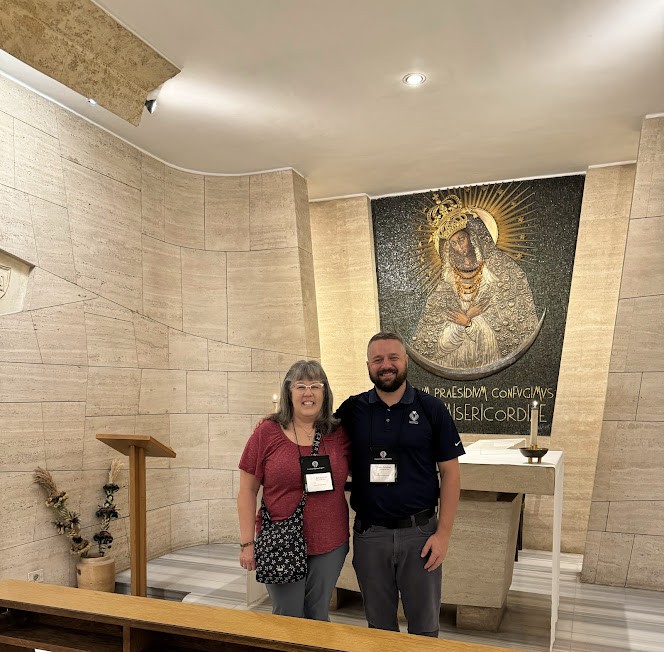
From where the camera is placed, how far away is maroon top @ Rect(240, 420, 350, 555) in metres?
2.48

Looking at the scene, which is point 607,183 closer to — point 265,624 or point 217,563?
point 217,563

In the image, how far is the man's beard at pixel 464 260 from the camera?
634 cm

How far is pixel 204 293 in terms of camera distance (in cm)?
604

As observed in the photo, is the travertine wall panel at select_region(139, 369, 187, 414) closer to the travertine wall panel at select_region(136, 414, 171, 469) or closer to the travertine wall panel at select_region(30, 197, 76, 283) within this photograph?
the travertine wall panel at select_region(136, 414, 171, 469)

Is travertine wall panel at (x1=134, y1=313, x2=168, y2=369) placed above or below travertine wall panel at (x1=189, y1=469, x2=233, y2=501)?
above

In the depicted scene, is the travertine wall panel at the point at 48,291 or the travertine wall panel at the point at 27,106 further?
the travertine wall panel at the point at 48,291

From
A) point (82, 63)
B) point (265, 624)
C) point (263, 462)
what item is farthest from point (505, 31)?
point (265, 624)

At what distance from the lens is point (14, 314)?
4266 millimetres

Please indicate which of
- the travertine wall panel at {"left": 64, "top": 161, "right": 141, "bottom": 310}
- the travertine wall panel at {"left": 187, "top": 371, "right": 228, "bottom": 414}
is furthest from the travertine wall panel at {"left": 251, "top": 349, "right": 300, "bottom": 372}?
the travertine wall panel at {"left": 64, "top": 161, "right": 141, "bottom": 310}

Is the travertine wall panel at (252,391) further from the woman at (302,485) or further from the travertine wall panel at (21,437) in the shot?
the woman at (302,485)

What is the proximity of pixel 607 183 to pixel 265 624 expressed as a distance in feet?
16.7

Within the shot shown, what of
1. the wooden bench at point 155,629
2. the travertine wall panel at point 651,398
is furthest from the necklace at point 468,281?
the wooden bench at point 155,629

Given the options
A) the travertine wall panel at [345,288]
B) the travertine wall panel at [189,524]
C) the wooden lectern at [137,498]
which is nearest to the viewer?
the wooden lectern at [137,498]

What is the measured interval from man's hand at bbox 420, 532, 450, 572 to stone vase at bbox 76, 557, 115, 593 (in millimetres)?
2744
